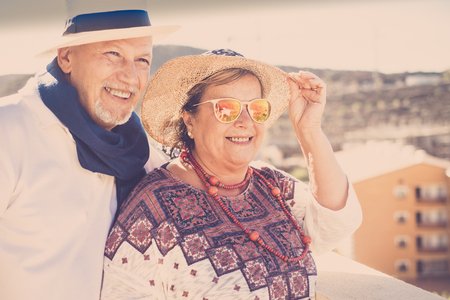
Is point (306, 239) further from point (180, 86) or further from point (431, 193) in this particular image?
point (431, 193)

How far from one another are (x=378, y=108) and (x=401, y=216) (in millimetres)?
28794

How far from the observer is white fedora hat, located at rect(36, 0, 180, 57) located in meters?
2.06

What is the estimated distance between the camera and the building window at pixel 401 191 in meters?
18.4

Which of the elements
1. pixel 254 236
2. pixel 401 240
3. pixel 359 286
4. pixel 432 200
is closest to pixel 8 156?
pixel 254 236

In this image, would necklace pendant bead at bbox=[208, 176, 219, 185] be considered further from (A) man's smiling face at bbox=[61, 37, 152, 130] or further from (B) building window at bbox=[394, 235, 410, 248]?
(B) building window at bbox=[394, 235, 410, 248]

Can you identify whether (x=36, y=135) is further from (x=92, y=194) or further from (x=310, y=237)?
(x=310, y=237)

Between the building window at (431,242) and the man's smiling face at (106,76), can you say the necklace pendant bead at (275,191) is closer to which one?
the man's smiling face at (106,76)

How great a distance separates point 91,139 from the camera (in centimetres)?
199

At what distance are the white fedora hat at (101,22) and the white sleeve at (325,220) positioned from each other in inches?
54.8

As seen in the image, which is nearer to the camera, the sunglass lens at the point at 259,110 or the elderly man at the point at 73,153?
the elderly man at the point at 73,153

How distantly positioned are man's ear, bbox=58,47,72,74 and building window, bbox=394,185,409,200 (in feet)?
60.7

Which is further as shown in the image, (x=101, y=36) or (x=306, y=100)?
(x=306, y=100)

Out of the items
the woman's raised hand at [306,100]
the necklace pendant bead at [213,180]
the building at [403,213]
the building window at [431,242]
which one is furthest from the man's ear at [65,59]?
the building window at [431,242]

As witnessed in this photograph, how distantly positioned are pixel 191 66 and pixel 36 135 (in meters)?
0.91
